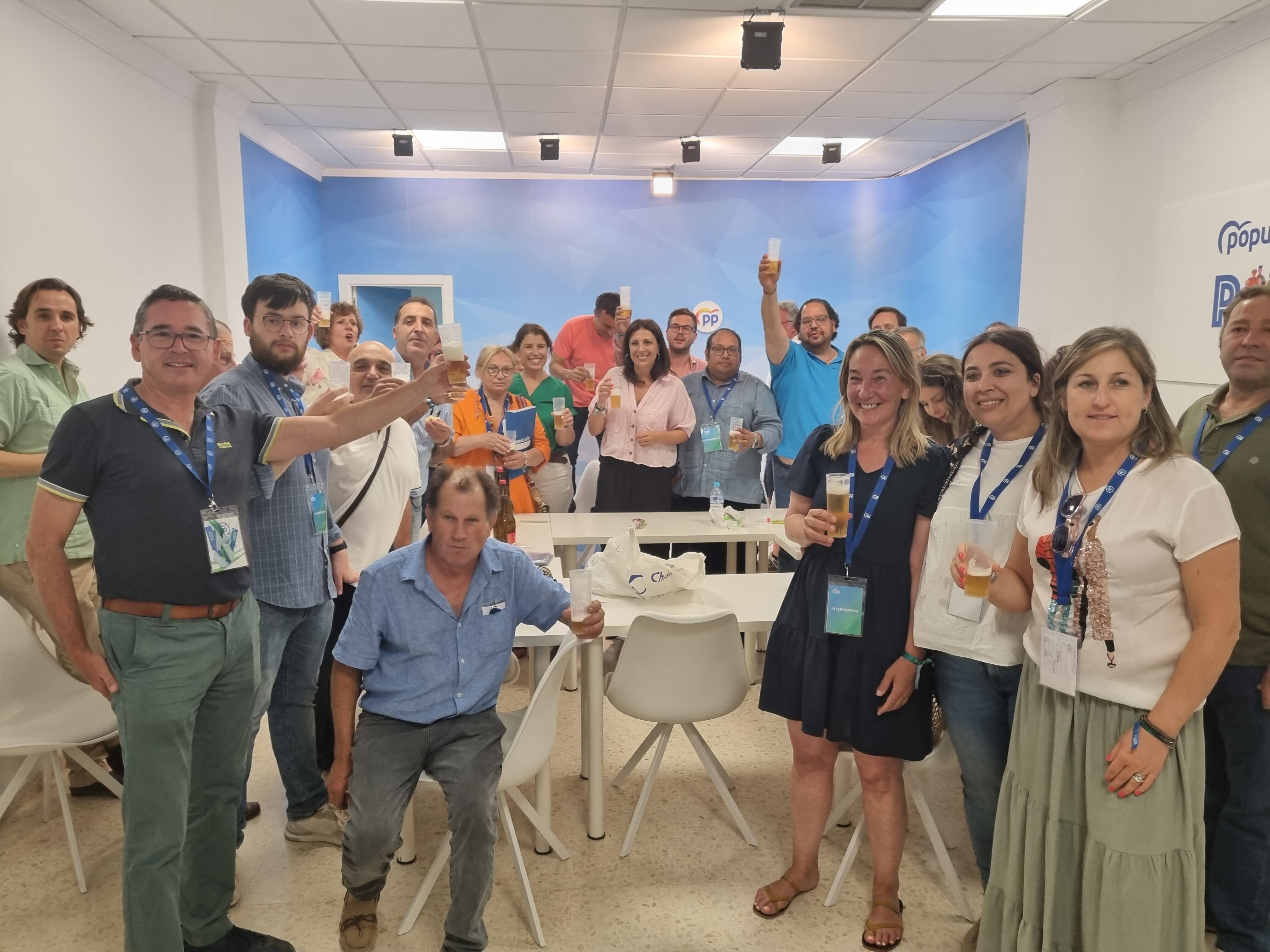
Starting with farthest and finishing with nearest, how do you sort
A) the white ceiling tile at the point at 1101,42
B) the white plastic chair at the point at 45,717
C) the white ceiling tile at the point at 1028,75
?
1. the white ceiling tile at the point at 1028,75
2. the white ceiling tile at the point at 1101,42
3. the white plastic chair at the point at 45,717

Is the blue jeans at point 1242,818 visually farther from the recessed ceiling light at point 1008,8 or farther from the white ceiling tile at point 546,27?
the white ceiling tile at point 546,27

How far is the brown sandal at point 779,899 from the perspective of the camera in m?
2.39

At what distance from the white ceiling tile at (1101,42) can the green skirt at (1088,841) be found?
4.28 metres

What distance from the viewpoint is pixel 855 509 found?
2.21 m

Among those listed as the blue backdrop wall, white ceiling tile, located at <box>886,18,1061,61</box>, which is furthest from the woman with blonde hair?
the blue backdrop wall

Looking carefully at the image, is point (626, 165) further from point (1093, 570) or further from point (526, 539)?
point (1093, 570)

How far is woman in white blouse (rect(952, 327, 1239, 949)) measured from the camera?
162 centimetres

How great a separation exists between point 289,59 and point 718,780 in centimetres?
485

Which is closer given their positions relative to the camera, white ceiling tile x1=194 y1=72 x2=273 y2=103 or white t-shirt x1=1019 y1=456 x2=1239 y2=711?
white t-shirt x1=1019 y1=456 x2=1239 y2=711

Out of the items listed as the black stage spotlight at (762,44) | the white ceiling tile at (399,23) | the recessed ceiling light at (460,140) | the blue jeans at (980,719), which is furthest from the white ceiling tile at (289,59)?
the blue jeans at (980,719)

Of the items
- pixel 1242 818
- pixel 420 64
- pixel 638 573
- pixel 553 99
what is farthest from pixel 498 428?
pixel 1242 818

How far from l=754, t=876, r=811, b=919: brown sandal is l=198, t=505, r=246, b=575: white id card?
1797mm

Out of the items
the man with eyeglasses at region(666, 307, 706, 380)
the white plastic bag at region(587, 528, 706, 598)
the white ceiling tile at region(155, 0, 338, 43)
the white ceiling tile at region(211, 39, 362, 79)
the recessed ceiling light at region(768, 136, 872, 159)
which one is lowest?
the white plastic bag at region(587, 528, 706, 598)

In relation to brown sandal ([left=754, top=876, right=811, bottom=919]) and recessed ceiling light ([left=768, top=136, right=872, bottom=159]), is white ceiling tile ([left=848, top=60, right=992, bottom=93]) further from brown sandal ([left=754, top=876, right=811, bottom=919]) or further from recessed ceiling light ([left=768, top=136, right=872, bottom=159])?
brown sandal ([left=754, top=876, right=811, bottom=919])
